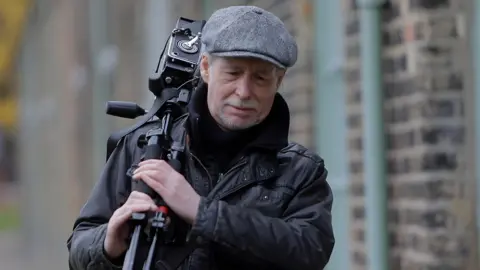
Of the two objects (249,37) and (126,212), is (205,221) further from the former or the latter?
(249,37)

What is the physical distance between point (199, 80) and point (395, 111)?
2.79 meters

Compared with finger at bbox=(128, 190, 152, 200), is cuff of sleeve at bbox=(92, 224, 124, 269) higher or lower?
lower

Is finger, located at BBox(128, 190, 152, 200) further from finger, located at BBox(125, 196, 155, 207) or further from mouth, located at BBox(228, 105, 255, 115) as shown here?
mouth, located at BBox(228, 105, 255, 115)

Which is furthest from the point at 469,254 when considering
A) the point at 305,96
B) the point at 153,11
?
the point at 153,11

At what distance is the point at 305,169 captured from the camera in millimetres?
3150

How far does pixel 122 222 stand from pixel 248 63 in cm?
46

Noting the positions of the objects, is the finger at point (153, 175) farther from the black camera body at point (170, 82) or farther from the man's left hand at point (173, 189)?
the black camera body at point (170, 82)

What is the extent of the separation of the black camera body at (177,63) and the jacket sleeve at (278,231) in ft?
1.59

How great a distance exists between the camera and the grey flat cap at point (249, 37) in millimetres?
3006

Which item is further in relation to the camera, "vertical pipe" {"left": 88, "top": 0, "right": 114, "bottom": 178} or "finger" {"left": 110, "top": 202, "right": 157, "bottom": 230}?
"vertical pipe" {"left": 88, "top": 0, "right": 114, "bottom": 178}

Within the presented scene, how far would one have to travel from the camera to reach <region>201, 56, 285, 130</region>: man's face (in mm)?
3037

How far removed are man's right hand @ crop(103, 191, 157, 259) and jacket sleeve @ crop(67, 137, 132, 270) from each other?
0.25ft

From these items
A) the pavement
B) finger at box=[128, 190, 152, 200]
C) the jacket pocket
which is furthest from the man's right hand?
the pavement

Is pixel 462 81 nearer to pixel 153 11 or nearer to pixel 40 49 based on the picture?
pixel 153 11
